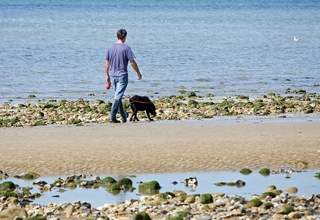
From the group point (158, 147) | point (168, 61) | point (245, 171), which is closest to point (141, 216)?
point (245, 171)

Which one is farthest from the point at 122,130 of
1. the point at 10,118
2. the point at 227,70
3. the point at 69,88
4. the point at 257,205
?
the point at 227,70

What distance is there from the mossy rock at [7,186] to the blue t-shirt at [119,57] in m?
6.57

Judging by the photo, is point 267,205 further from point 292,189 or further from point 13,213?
point 13,213

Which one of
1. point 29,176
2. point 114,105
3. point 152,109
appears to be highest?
point 114,105

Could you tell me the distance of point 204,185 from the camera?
13.0 m

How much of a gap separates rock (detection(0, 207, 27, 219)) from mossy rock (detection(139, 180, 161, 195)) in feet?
6.55

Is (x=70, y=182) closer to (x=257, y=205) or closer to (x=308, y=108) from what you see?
(x=257, y=205)

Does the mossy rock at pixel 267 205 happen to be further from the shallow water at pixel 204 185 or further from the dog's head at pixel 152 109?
the dog's head at pixel 152 109

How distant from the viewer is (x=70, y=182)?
43.1 feet

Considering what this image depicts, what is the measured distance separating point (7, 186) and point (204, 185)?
8.17 feet

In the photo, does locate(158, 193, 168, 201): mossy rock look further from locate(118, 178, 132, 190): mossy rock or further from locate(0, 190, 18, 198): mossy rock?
locate(0, 190, 18, 198): mossy rock

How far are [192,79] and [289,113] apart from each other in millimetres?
13444

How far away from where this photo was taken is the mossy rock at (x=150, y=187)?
1250 cm

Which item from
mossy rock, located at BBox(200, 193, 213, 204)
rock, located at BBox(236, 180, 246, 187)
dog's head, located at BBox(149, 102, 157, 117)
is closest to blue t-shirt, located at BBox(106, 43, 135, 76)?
dog's head, located at BBox(149, 102, 157, 117)
